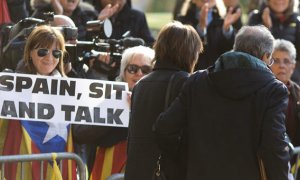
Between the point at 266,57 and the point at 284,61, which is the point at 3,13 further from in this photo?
the point at 266,57

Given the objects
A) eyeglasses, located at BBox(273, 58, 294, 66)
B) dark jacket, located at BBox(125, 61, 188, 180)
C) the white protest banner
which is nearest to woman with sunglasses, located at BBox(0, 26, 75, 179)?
the white protest banner

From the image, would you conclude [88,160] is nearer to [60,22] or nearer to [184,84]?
[60,22]

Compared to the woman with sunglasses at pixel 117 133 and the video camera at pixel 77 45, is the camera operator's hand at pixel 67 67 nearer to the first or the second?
the video camera at pixel 77 45

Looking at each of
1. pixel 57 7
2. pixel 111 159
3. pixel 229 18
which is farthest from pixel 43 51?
pixel 229 18

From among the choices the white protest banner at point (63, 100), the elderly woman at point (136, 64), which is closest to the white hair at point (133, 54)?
the elderly woman at point (136, 64)

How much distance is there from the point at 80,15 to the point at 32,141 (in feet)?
7.86

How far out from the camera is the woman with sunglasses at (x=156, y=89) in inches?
238

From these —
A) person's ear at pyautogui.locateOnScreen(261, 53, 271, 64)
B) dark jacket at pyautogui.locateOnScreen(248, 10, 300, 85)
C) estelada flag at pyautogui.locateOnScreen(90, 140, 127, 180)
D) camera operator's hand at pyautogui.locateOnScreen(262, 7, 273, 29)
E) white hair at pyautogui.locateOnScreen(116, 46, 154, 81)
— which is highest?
person's ear at pyautogui.locateOnScreen(261, 53, 271, 64)

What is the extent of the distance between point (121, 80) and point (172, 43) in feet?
4.82

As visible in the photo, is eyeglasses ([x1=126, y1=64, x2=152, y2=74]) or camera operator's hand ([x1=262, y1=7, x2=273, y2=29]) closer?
eyeglasses ([x1=126, y1=64, x2=152, y2=74])

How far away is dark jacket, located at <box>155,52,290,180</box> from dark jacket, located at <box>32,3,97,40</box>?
313 cm

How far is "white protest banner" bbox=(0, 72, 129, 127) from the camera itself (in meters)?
7.07

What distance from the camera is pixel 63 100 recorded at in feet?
23.6

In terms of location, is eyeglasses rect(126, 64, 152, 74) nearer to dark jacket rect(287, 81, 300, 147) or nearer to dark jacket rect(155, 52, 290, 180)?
dark jacket rect(287, 81, 300, 147)
